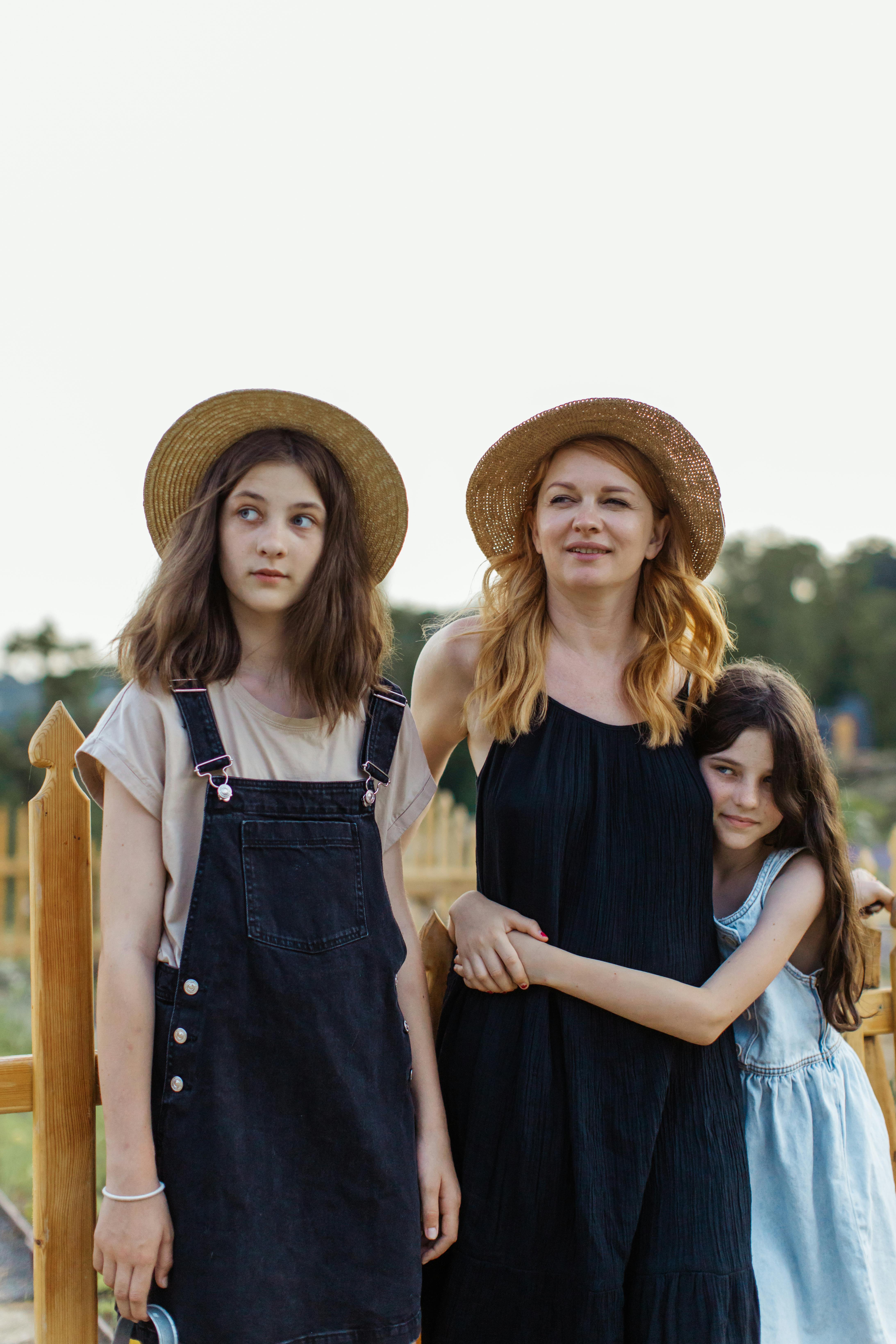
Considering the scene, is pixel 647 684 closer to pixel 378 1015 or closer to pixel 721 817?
pixel 721 817

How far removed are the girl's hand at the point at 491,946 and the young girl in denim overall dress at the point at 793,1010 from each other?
0.09 ft

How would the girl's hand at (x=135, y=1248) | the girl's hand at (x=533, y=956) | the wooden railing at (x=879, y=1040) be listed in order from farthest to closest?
the wooden railing at (x=879, y=1040) → the girl's hand at (x=533, y=956) → the girl's hand at (x=135, y=1248)

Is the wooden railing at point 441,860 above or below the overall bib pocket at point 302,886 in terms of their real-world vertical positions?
below

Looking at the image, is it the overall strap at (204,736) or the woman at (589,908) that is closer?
the overall strap at (204,736)

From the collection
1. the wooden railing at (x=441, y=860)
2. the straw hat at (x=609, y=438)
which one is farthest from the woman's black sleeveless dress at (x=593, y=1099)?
the wooden railing at (x=441, y=860)

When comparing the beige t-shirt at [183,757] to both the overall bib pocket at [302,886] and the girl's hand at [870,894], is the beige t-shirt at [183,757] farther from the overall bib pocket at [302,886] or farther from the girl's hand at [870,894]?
the girl's hand at [870,894]

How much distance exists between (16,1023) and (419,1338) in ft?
18.7

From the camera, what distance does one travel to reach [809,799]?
234 cm

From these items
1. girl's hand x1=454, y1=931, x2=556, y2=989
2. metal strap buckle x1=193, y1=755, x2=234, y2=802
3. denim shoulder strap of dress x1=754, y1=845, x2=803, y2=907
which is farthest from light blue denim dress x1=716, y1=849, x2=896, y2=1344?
metal strap buckle x1=193, y1=755, x2=234, y2=802

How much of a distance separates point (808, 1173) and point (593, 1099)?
57 centimetres

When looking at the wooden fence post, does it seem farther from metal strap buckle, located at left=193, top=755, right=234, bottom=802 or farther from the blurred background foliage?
the blurred background foliage

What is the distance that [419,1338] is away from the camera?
2.17 m

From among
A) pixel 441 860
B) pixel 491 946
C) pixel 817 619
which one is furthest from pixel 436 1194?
pixel 817 619

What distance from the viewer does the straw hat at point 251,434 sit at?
2.03 m
